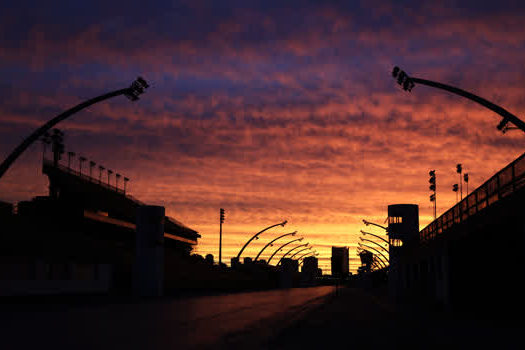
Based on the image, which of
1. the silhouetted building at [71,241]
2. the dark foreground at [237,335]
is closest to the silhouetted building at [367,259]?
the silhouetted building at [71,241]

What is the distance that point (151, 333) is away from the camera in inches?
623

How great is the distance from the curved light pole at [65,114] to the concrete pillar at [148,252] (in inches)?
1019

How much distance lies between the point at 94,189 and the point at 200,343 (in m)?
71.1

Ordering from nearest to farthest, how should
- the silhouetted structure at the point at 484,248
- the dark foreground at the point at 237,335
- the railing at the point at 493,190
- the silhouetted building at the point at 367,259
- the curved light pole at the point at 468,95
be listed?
the dark foreground at the point at 237,335 < the curved light pole at the point at 468,95 < the railing at the point at 493,190 < the silhouetted structure at the point at 484,248 < the silhouetted building at the point at 367,259

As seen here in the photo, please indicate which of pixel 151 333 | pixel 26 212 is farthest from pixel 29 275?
pixel 151 333

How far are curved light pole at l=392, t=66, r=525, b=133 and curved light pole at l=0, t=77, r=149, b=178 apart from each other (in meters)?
8.47

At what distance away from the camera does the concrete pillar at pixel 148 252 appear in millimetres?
47219

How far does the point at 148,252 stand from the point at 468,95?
1264 inches

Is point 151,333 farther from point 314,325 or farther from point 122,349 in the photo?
point 314,325

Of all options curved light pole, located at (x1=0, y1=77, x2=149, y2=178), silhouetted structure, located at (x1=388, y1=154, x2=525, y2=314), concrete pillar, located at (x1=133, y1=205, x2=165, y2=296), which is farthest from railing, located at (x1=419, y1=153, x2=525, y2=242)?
concrete pillar, located at (x1=133, y1=205, x2=165, y2=296)

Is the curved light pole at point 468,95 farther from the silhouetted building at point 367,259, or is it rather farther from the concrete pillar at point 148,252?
the silhouetted building at point 367,259

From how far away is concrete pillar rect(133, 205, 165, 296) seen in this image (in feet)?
155

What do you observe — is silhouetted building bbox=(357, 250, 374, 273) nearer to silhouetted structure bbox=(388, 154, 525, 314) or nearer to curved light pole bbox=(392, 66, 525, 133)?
silhouetted structure bbox=(388, 154, 525, 314)

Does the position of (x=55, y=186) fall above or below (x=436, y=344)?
above
